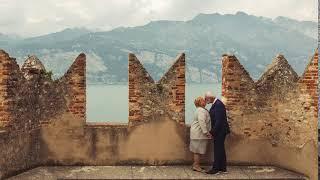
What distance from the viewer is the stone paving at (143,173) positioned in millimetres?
10570

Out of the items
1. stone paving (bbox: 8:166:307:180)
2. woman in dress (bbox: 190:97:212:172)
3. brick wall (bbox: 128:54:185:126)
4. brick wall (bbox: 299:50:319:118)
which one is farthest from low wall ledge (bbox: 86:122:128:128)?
brick wall (bbox: 299:50:319:118)

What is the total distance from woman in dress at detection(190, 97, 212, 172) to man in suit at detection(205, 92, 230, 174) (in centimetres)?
14

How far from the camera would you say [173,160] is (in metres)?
11.7

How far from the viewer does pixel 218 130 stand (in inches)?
433

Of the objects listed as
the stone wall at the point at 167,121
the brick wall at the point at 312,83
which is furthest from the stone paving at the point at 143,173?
the brick wall at the point at 312,83

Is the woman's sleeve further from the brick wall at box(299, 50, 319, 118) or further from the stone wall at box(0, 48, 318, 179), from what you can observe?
the brick wall at box(299, 50, 319, 118)

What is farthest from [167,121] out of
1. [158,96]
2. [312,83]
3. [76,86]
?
[312,83]

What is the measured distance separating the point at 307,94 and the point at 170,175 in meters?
3.71

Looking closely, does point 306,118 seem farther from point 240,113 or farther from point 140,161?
point 140,161

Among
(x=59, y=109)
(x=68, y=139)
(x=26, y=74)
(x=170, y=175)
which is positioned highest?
(x=26, y=74)

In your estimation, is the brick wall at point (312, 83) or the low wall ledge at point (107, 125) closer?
the brick wall at point (312, 83)

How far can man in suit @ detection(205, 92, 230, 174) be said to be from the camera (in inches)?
430

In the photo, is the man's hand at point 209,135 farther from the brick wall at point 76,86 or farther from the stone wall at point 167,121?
the brick wall at point 76,86

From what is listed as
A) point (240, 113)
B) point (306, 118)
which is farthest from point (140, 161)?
point (306, 118)
